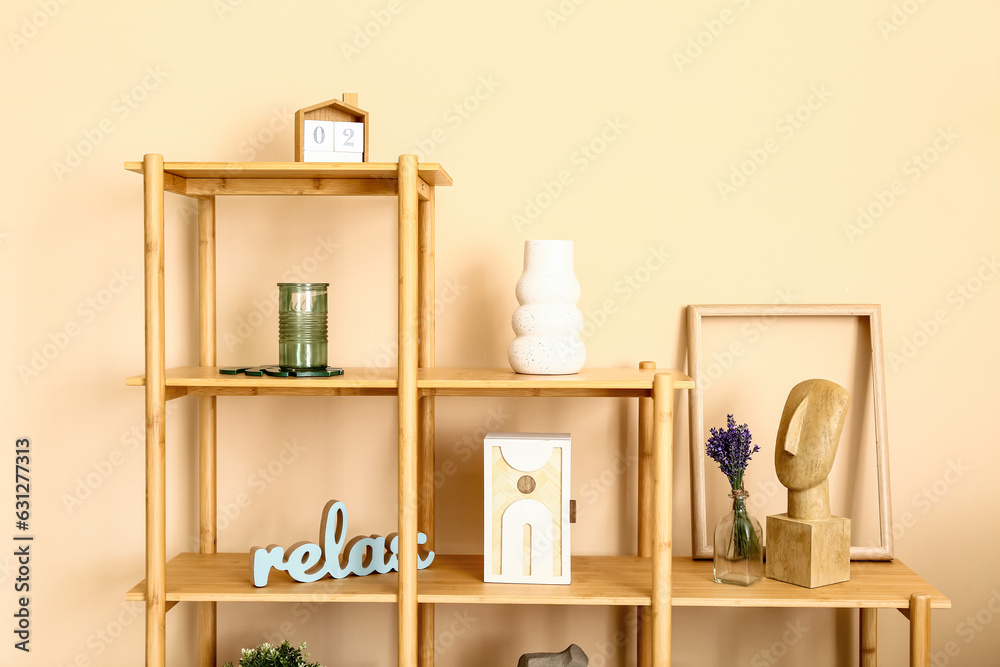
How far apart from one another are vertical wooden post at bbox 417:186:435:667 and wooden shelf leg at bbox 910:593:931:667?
1.14 meters

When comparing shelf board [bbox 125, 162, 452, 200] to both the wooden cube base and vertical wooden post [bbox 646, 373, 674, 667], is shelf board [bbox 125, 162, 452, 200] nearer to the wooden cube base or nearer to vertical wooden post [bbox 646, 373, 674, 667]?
vertical wooden post [bbox 646, 373, 674, 667]

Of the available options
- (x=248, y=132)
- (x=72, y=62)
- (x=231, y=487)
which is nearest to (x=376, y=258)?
(x=248, y=132)

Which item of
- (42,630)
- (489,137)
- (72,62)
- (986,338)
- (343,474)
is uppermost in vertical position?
(72,62)

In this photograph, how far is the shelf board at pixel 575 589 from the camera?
186 centimetres

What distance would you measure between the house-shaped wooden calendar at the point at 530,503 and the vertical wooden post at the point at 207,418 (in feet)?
2.57

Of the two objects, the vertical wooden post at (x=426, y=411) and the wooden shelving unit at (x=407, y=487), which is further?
the vertical wooden post at (x=426, y=411)

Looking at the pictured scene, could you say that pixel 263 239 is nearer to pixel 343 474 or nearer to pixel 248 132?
pixel 248 132

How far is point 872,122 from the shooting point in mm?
2219

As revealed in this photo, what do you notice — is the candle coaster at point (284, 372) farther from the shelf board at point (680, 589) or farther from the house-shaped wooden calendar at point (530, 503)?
the shelf board at point (680, 589)

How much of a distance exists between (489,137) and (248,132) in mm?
646

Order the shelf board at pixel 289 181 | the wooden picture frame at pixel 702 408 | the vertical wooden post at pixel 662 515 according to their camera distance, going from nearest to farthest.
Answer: the vertical wooden post at pixel 662 515 → the shelf board at pixel 289 181 → the wooden picture frame at pixel 702 408

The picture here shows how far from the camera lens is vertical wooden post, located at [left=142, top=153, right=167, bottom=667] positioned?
6.07 feet

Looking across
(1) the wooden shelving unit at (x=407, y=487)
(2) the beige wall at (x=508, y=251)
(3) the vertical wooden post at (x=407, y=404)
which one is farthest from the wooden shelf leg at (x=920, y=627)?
(3) the vertical wooden post at (x=407, y=404)

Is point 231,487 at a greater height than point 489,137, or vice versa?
point 489,137
